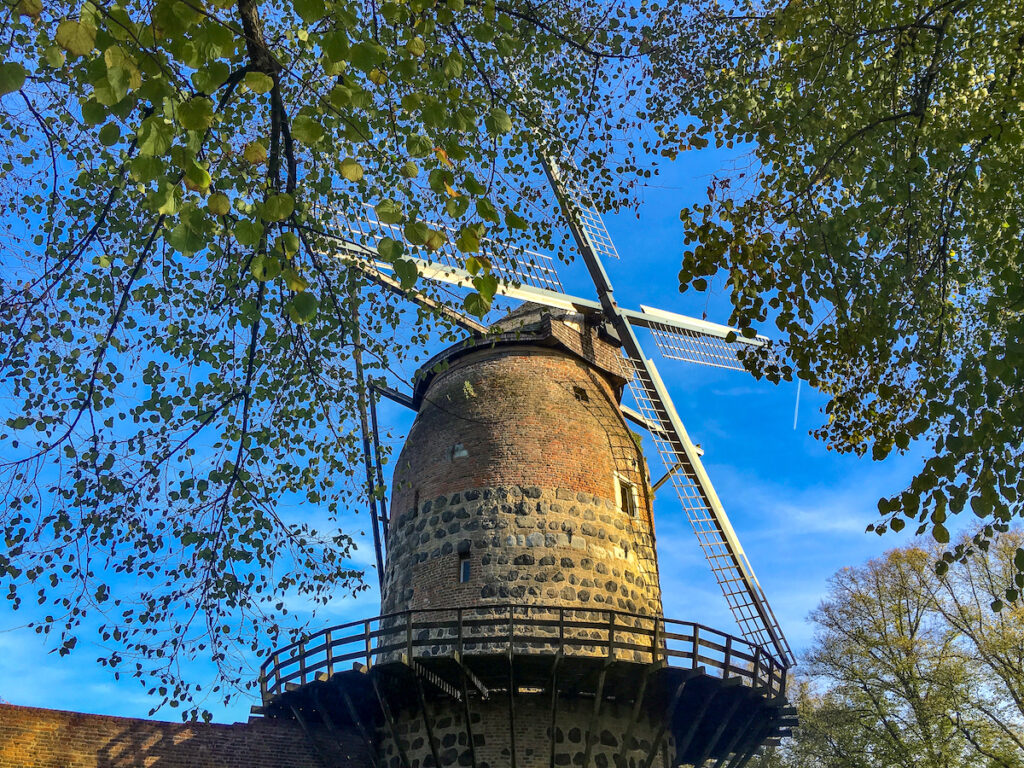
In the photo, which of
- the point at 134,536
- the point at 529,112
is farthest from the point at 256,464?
the point at 529,112

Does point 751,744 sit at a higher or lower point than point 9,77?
lower

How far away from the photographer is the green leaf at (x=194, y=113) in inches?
158

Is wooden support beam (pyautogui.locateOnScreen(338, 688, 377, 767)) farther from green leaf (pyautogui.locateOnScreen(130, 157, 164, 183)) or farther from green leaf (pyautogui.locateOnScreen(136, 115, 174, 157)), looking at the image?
green leaf (pyautogui.locateOnScreen(136, 115, 174, 157))

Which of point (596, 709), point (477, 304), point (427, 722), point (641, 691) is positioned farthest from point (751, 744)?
point (477, 304)

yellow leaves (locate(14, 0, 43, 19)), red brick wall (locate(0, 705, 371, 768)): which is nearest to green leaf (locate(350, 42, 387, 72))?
yellow leaves (locate(14, 0, 43, 19))

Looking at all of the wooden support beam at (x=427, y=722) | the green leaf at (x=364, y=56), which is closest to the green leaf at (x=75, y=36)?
the green leaf at (x=364, y=56)

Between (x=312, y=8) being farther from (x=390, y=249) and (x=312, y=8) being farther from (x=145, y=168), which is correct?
(x=390, y=249)

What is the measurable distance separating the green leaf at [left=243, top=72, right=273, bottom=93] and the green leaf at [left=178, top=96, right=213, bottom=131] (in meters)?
0.63

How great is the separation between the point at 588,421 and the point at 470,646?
182 inches

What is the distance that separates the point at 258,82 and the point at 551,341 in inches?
439

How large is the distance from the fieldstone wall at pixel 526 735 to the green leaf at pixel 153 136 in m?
9.37

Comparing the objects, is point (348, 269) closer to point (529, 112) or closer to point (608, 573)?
point (529, 112)

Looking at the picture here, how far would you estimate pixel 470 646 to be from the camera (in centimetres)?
1225

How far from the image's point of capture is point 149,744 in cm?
1147
